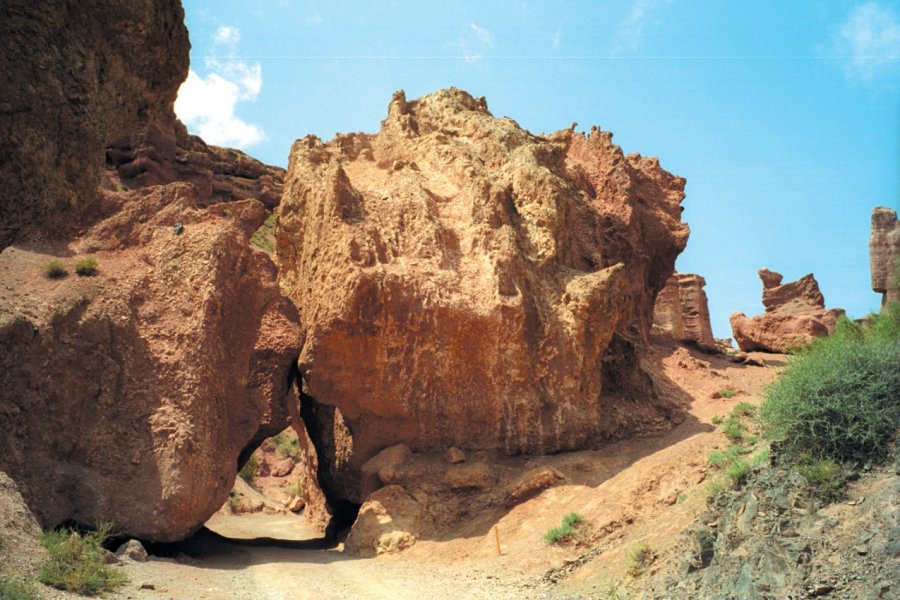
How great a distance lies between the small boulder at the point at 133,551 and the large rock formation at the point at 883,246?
30467 millimetres

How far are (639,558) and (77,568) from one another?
7252 millimetres

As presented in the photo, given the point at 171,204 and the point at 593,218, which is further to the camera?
the point at 593,218

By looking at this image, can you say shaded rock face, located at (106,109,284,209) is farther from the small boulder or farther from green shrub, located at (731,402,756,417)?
green shrub, located at (731,402,756,417)

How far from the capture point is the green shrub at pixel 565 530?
1310 cm

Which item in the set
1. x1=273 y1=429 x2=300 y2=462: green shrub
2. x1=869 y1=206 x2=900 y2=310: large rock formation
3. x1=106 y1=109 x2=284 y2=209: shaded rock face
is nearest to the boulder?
x1=106 y1=109 x2=284 y2=209: shaded rock face

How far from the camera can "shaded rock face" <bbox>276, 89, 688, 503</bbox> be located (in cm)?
1644

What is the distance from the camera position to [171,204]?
17.0 meters

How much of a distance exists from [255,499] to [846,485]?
23.9 m

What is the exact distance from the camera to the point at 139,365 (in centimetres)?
1445

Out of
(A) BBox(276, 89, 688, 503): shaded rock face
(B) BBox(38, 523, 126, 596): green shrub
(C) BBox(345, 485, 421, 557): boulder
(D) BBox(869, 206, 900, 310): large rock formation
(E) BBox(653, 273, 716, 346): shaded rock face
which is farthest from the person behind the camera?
(D) BBox(869, 206, 900, 310): large rock formation

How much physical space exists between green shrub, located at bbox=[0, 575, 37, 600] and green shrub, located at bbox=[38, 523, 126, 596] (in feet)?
3.14

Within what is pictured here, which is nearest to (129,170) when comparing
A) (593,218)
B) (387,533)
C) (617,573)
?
(593,218)

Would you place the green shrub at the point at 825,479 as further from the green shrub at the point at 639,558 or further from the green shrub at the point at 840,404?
the green shrub at the point at 639,558

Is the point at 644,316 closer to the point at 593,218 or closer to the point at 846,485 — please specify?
the point at 593,218
